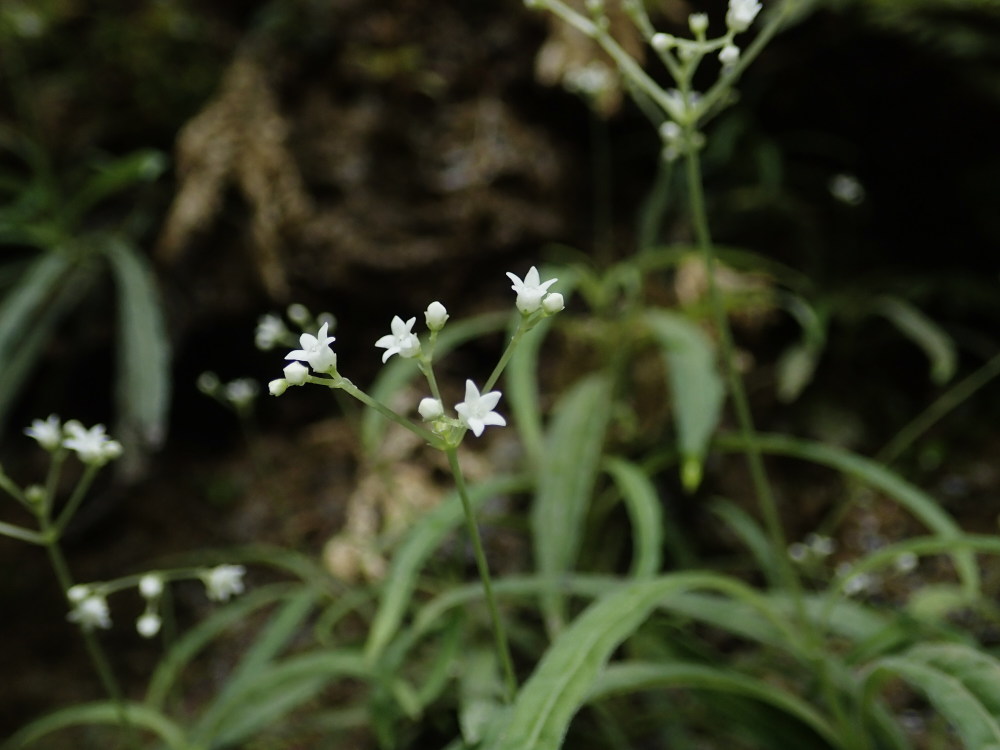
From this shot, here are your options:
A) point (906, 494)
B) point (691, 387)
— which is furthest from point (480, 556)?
point (906, 494)

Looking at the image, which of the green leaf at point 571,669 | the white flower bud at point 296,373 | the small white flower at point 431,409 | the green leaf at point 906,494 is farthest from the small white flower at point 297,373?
the green leaf at point 906,494

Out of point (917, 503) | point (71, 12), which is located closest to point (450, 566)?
point (917, 503)

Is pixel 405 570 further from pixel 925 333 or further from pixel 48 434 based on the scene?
pixel 925 333

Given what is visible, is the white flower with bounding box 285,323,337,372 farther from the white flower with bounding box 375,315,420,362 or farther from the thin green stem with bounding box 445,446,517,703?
the thin green stem with bounding box 445,446,517,703

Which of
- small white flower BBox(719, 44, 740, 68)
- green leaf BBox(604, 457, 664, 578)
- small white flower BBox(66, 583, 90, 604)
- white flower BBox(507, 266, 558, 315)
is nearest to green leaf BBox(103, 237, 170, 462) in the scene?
small white flower BBox(66, 583, 90, 604)

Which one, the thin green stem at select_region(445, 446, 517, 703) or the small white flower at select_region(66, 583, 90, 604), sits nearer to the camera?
the thin green stem at select_region(445, 446, 517, 703)

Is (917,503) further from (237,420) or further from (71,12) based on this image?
(71,12)
